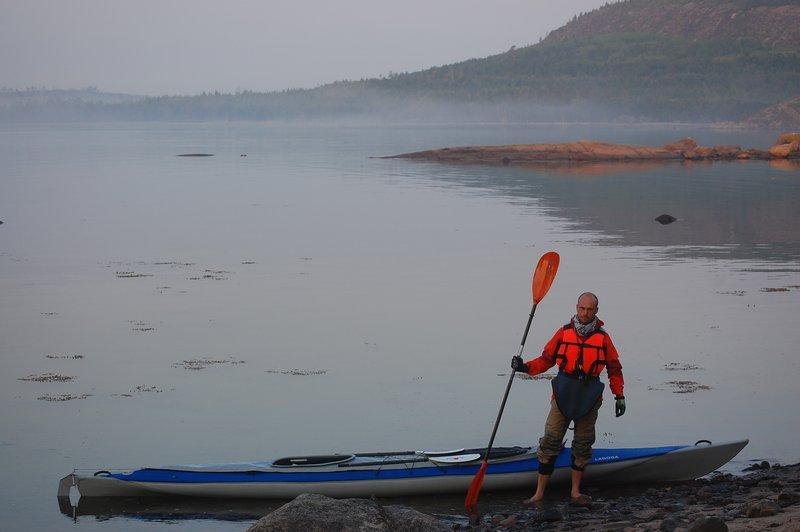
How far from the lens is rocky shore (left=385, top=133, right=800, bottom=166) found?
76.1m

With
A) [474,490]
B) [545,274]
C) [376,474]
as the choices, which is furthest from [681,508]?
[545,274]

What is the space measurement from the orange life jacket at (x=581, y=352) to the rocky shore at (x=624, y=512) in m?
1.29

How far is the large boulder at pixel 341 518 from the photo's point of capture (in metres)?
9.34

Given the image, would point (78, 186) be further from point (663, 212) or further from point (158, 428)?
point (158, 428)

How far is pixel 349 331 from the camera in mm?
20078

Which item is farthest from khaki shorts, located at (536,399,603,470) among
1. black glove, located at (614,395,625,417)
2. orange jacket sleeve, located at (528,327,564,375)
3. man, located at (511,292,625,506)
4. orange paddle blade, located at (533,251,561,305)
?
orange paddle blade, located at (533,251,561,305)

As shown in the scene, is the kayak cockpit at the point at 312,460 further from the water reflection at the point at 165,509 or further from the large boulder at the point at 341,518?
the large boulder at the point at 341,518

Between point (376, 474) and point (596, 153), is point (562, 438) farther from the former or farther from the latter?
point (596, 153)

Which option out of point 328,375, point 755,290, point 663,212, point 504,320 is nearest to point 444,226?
point 663,212

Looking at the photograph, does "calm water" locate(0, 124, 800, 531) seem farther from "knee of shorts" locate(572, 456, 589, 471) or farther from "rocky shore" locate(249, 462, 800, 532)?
"knee of shorts" locate(572, 456, 589, 471)

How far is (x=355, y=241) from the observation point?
1346 inches

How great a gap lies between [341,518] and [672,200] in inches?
1552

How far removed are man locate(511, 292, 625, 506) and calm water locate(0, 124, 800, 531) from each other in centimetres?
108

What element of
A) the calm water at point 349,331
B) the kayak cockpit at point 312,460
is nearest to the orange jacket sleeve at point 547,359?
the calm water at point 349,331
